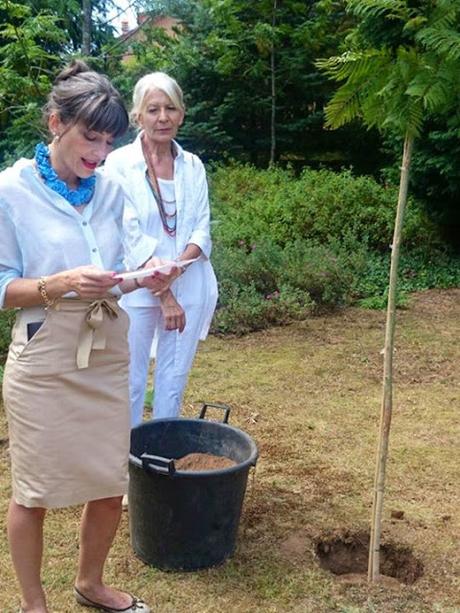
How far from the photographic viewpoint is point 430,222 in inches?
384

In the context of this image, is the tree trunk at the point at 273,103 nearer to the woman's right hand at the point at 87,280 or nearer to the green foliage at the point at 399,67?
the green foliage at the point at 399,67

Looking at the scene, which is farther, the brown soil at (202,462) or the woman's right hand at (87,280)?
the brown soil at (202,462)

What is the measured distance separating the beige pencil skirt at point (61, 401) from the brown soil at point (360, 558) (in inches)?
52.8

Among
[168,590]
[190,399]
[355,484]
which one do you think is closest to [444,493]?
[355,484]

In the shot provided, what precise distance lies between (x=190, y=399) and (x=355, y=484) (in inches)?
64.6

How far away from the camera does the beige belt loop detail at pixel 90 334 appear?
94.7 inches

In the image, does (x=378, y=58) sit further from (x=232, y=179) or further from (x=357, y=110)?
(x=232, y=179)

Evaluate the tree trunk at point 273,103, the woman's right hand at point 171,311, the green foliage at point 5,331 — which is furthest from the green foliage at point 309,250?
the woman's right hand at point 171,311

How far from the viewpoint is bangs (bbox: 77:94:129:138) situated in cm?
229

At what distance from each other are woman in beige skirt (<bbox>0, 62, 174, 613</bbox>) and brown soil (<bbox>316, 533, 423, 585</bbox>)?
1.26 m

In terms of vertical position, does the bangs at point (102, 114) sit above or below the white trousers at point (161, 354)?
above

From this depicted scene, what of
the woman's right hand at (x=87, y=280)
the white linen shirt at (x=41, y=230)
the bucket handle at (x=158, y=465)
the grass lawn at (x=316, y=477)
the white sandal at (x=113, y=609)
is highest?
the white linen shirt at (x=41, y=230)

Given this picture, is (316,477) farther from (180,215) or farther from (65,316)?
(65,316)

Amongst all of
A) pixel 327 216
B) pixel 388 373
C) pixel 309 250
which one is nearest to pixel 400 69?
pixel 388 373
